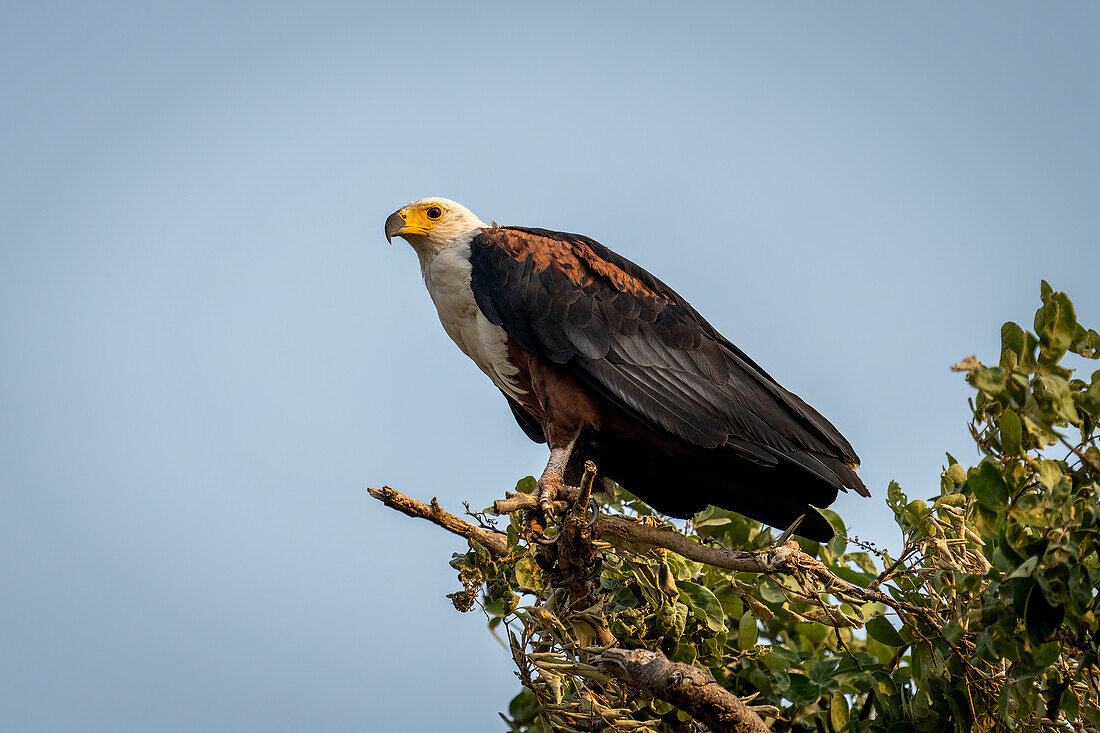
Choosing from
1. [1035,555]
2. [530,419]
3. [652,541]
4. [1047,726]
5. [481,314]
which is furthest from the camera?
[530,419]

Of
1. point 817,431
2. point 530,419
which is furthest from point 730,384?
point 530,419

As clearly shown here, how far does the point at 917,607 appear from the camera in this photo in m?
3.65

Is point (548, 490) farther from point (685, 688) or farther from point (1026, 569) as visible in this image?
point (1026, 569)

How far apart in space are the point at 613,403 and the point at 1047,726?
2.21 m

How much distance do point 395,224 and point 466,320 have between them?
2.27ft

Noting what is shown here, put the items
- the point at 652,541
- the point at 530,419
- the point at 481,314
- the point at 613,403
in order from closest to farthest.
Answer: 1. the point at 652,541
2. the point at 613,403
3. the point at 481,314
4. the point at 530,419

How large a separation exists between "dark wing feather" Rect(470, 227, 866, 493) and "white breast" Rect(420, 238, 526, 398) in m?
0.08

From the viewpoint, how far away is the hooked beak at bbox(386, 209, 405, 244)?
5.36m

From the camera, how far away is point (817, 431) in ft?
15.7

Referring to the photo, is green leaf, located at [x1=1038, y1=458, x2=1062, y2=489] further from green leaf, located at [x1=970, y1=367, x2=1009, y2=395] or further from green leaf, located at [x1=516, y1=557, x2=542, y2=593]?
green leaf, located at [x1=516, y1=557, x2=542, y2=593]

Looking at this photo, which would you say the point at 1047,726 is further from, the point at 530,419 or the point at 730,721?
the point at 530,419

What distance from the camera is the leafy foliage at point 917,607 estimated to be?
3014 mm

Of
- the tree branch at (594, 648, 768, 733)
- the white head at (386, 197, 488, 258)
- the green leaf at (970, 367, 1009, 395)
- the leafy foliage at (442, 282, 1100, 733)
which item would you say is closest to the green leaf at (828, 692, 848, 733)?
the leafy foliage at (442, 282, 1100, 733)

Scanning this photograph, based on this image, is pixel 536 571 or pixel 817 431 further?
pixel 817 431
